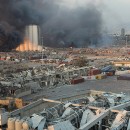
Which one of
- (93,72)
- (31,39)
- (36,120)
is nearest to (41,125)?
(36,120)

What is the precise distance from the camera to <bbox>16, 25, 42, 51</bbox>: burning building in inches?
2660

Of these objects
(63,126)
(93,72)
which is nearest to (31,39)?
(93,72)

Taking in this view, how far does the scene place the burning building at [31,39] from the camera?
67.6m

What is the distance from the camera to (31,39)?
234 ft

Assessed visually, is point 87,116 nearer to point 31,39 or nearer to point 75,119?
point 75,119

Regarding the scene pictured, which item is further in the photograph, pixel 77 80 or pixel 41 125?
pixel 77 80

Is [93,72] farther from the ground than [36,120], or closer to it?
farther from the ground

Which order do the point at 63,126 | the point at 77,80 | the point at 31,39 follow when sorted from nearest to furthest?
the point at 63,126 → the point at 77,80 → the point at 31,39

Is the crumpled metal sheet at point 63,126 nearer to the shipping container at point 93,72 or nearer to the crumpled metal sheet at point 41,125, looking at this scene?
the crumpled metal sheet at point 41,125

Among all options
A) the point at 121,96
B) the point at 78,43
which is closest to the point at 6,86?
the point at 121,96

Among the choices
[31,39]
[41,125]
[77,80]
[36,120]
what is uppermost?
[31,39]

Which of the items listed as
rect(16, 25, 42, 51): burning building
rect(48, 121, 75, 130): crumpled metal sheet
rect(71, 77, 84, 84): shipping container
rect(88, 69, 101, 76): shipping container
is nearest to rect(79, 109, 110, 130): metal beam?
rect(48, 121, 75, 130): crumpled metal sheet

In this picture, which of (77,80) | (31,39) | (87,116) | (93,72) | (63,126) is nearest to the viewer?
(63,126)

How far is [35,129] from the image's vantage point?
29.6ft
